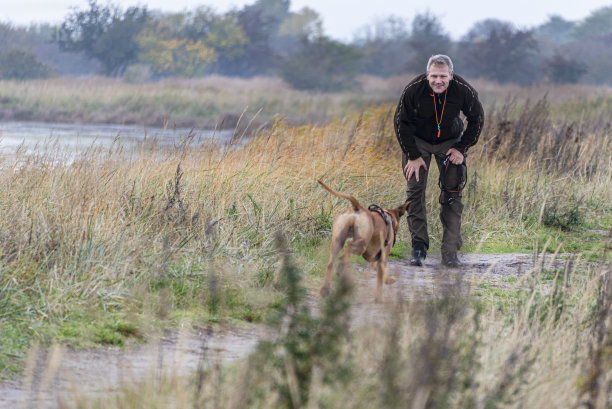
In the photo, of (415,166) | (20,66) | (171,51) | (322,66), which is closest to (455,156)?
(415,166)

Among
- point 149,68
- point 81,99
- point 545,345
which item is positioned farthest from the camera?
point 149,68

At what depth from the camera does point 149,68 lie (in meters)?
51.3

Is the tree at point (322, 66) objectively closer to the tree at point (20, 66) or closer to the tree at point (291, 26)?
the tree at point (20, 66)

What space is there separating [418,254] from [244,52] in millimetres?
50760

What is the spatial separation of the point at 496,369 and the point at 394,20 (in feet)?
218

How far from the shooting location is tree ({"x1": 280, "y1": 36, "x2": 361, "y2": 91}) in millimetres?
46250

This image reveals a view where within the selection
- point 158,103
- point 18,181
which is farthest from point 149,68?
point 18,181

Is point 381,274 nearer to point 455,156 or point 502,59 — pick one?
point 455,156

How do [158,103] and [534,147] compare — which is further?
[158,103]

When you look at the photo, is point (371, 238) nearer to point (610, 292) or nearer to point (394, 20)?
point (610, 292)

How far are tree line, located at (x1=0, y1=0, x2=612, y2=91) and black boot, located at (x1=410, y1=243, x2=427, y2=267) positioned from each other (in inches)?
1274

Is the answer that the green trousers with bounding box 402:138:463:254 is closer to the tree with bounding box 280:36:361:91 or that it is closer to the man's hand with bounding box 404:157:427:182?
the man's hand with bounding box 404:157:427:182

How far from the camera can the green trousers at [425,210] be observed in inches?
261

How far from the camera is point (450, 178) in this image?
661 centimetres
